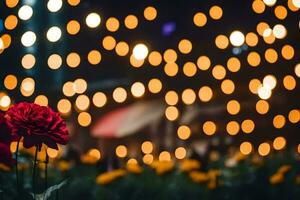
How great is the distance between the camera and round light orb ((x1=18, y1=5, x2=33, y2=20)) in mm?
3021

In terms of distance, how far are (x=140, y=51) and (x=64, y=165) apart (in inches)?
35.8

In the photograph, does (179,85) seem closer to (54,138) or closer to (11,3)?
(11,3)

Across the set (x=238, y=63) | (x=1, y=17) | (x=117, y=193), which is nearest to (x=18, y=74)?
(x=1, y=17)

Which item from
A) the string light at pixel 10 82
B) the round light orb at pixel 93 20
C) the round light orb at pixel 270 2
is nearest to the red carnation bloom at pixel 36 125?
the string light at pixel 10 82

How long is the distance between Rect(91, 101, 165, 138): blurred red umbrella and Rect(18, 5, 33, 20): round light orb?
200cm

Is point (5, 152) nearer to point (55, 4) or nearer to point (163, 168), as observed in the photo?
point (163, 168)

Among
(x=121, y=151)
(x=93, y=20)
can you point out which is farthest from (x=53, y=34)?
(x=121, y=151)

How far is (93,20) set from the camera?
333cm

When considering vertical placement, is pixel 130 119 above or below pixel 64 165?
above

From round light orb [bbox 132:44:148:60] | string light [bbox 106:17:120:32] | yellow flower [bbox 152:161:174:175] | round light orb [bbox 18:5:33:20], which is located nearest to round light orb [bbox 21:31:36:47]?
round light orb [bbox 18:5:33:20]

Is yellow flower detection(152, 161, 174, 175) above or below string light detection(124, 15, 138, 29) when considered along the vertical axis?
below

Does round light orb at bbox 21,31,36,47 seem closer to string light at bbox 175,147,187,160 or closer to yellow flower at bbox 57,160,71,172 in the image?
yellow flower at bbox 57,160,71,172

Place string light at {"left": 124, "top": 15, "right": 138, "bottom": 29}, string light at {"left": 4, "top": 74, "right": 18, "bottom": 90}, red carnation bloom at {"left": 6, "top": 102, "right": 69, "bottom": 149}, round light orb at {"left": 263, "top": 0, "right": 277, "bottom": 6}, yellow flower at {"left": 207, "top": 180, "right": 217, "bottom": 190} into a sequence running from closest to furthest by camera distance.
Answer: red carnation bloom at {"left": 6, "top": 102, "right": 69, "bottom": 149}, yellow flower at {"left": 207, "top": 180, "right": 217, "bottom": 190}, string light at {"left": 4, "top": 74, "right": 18, "bottom": 90}, string light at {"left": 124, "top": 15, "right": 138, "bottom": 29}, round light orb at {"left": 263, "top": 0, "right": 277, "bottom": 6}

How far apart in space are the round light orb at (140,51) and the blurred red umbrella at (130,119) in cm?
123
